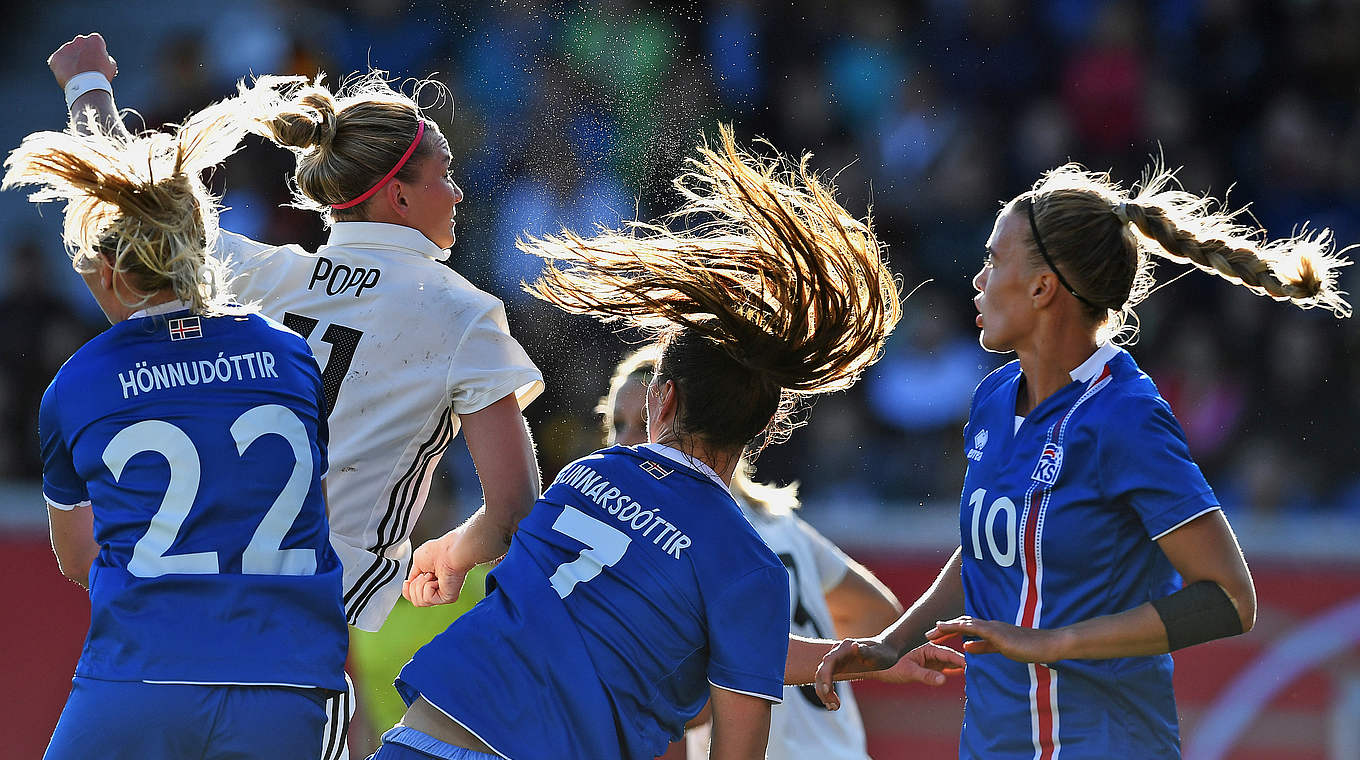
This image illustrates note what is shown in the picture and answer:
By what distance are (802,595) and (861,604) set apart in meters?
0.31

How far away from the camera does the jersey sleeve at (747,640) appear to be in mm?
2826

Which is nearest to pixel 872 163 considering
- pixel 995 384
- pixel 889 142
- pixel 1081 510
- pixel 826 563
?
pixel 889 142

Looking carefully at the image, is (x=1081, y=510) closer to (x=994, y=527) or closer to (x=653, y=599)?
(x=994, y=527)

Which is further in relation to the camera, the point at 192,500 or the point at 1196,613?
the point at 1196,613

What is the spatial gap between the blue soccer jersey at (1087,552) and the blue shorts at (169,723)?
1563 mm

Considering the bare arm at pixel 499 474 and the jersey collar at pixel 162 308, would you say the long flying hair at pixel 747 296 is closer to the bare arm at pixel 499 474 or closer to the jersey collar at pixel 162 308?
the bare arm at pixel 499 474

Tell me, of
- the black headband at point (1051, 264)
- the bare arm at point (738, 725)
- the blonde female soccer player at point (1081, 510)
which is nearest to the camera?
the bare arm at point (738, 725)

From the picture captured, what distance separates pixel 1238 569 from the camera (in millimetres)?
3090

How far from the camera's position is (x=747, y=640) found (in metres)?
2.83

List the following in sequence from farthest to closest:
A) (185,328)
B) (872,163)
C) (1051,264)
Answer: (872,163), (1051,264), (185,328)

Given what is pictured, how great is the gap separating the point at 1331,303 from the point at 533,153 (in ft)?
22.0

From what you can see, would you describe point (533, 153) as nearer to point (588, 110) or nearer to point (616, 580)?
point (588, 110)

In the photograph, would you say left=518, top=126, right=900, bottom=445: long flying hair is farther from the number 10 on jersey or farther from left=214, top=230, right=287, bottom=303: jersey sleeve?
left=214, top=230, right=287, bottom=303: jersey sleeve

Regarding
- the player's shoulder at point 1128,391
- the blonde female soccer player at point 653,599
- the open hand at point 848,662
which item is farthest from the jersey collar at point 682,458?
the player's shoulder at point 1128,391
